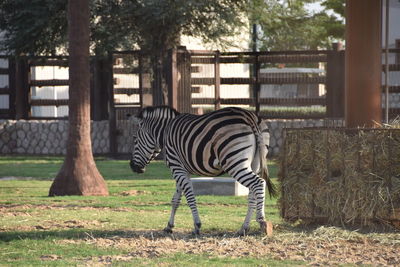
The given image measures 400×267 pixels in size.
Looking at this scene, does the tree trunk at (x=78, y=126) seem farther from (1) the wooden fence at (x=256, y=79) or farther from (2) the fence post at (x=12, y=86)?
(2) the fence post at (x=12, y=86)

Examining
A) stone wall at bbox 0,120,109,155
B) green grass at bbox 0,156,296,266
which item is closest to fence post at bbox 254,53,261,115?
stone wall at bbox 0,120,109,155

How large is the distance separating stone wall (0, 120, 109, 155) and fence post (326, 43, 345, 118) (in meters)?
6.77

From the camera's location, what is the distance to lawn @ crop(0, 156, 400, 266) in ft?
31.6

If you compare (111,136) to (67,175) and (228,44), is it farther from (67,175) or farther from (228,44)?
(67,175)

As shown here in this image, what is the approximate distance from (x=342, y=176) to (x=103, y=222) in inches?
136

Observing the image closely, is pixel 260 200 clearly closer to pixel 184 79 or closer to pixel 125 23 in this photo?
pixel 184 79

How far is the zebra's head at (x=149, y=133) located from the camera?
12.4 m

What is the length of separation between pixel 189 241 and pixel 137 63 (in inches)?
594

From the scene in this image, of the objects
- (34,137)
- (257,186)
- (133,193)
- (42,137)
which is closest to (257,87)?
(42,137)

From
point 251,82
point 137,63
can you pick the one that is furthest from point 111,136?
point 251,82

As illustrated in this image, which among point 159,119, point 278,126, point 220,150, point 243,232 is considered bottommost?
point 243,232

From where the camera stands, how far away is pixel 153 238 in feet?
36.3

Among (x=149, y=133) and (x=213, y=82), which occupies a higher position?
(x=213, y=82)

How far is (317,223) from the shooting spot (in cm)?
1162
